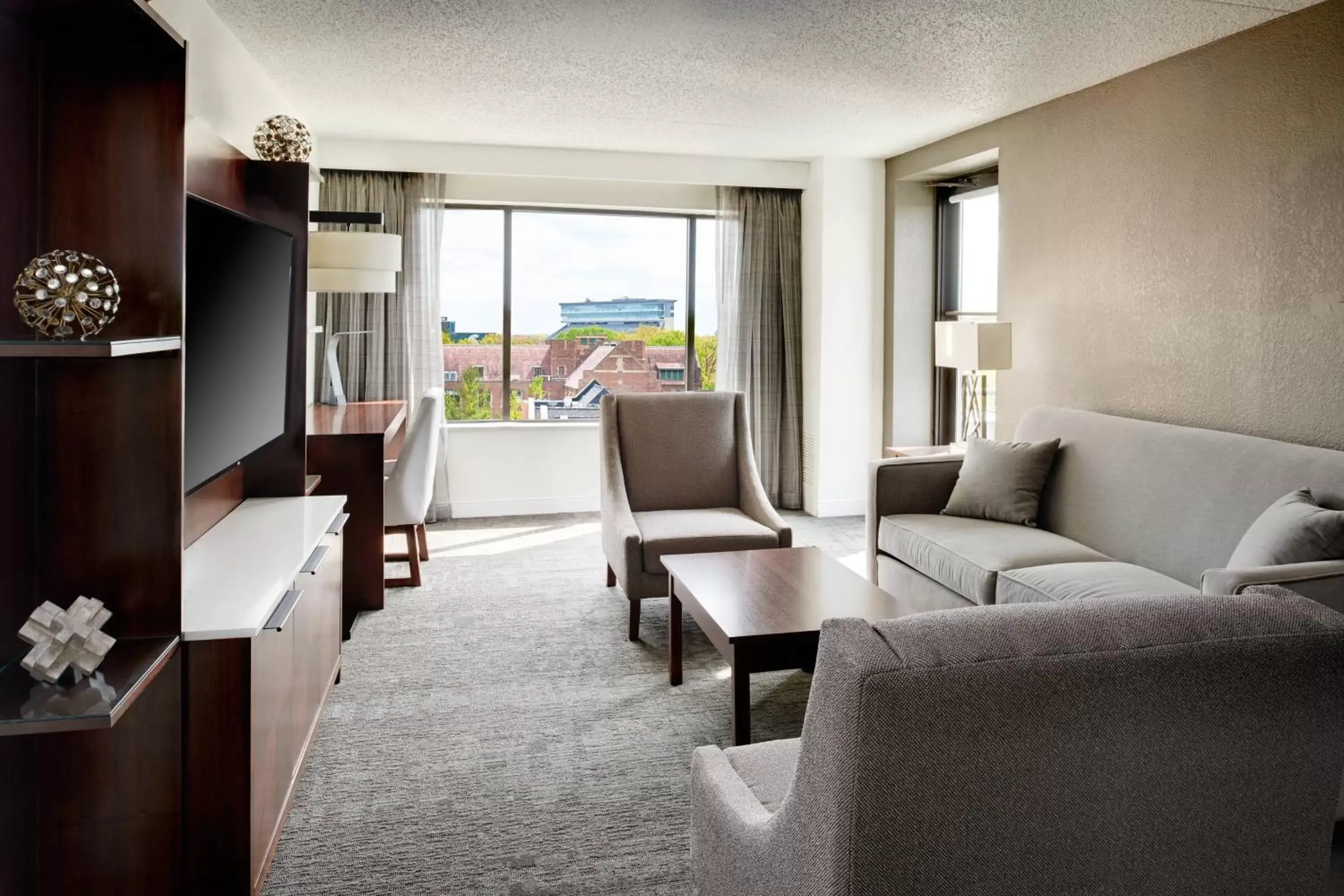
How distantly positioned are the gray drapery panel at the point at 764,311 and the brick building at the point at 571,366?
1.43 ft

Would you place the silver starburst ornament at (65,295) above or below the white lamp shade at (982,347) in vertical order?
below

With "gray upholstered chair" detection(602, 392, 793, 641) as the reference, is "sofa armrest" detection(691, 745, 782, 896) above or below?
below

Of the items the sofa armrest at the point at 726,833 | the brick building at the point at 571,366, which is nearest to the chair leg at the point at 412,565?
A: the brick building at the point at 571,366

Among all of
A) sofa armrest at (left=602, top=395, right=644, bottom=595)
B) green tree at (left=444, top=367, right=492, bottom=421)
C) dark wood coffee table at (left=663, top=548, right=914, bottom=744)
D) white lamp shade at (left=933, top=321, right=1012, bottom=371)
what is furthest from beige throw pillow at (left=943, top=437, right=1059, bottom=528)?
green tree at (left=444, top=367, right=492, bottom=421)

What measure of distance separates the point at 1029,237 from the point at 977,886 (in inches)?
170

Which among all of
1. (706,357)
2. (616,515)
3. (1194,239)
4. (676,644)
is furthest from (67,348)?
(706,357)

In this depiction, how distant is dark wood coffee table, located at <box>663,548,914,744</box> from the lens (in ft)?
8.26

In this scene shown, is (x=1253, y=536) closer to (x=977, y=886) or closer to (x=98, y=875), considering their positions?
(x=977, y=886)

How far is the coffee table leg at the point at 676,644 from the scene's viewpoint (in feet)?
10.4

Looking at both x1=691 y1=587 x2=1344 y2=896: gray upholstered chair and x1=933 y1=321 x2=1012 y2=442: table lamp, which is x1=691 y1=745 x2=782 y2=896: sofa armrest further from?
x1=933 y1=321 x2=1012 y2=442: table lamp

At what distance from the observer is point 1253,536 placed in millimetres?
2678

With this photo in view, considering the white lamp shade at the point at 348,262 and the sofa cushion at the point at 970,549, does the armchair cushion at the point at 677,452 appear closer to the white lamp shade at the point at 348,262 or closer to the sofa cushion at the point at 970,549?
the sofa cushion at the point at 970,549

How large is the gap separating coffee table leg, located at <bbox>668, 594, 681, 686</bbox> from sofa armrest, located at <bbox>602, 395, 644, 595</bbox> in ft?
1.32

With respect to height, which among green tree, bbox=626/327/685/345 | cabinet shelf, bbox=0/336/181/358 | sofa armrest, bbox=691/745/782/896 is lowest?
sofa armrest, bbox=691/745/782/896
